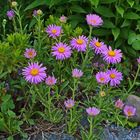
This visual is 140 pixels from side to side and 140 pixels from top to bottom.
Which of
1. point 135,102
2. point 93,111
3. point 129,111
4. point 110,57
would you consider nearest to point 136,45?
point 135,102

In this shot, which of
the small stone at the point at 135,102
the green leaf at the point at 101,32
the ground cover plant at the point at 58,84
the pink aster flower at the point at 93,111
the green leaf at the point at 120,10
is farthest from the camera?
the green leaf at the point at 101,32

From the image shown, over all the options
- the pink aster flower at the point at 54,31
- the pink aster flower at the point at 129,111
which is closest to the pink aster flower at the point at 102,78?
the pink aster flower at the point at 129,111

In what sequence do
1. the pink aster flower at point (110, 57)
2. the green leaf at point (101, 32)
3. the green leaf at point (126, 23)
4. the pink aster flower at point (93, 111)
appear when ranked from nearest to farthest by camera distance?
the pink aster flower at point (93, 111), the pink aster flower at point (110, 57), the green leaf at point (126, 23), the green leaf at point (101, 32)

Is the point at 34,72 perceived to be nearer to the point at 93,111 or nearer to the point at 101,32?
the point at 93,111

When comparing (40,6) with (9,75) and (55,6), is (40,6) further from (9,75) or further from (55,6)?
(9,75)

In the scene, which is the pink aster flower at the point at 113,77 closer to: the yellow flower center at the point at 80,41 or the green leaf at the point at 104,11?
the yellow flower center at the point at 80,41

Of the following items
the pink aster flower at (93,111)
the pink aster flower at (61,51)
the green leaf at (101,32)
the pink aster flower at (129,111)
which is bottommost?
the pink aster flower at (129,111)
